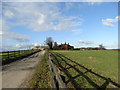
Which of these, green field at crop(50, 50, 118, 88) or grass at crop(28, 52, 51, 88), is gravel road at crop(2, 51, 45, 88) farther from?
green field at crop(50, 50, 118, 88)

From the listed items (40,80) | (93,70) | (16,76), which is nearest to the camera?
(40,80)

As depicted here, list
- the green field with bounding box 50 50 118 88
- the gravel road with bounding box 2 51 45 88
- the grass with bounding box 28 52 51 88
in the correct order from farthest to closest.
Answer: the green field with bounding box 50 50 118 88, the gravel road with bounding box 2 51 45 88, the grass with bounding box 28 52 51 88

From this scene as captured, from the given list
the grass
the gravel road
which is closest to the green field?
the grass

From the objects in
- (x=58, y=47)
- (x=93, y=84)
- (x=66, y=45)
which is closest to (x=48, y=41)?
(x=58, y=47)

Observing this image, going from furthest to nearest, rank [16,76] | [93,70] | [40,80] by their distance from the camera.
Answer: [93,70] → [16,76] → [40,80]

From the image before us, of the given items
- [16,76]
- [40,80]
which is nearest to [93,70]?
[40,80]

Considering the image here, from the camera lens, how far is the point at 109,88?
5.91 m

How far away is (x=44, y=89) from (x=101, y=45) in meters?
141

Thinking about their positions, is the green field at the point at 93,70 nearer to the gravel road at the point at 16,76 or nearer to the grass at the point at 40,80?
the grass at the point at 40,80

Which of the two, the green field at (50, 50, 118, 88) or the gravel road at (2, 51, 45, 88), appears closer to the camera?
the gravel road at (2, 51, 45, 88)

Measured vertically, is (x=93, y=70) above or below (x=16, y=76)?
below

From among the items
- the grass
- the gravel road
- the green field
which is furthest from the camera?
the green field

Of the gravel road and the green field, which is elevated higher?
the gravel road

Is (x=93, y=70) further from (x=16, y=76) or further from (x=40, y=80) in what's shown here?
(x=16, y=76)
